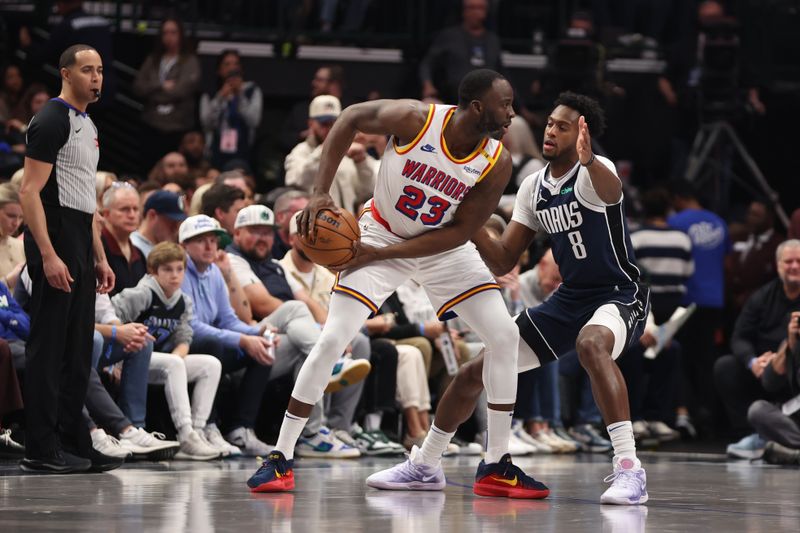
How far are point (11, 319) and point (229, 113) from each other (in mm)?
5094

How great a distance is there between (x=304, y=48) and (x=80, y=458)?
8.13 metres

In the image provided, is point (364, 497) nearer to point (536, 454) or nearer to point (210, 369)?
point (210, 369)

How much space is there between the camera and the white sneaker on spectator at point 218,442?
766 cm

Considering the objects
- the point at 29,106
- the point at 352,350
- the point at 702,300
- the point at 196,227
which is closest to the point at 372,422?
the point at 352,350

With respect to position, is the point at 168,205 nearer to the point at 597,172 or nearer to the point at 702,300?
the point at 597,172

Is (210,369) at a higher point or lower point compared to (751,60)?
lower

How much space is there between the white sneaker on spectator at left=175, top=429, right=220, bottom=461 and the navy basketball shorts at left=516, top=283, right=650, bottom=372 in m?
2.22

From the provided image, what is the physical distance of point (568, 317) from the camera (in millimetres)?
6082

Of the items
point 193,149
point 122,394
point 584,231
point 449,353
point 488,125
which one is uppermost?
point 193,149

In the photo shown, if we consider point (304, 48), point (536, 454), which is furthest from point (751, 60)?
point (536, 454)

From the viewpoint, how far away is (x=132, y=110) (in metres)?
13.5

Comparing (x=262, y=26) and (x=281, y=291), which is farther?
(x=262, y=26)

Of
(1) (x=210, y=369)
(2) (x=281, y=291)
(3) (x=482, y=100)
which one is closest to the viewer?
(3) (x=482, y=100)

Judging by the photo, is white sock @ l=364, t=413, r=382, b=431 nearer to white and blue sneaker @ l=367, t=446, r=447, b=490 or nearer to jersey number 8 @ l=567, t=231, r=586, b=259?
white and blue sneaker @ l=367, t=446, r=447, b=490
